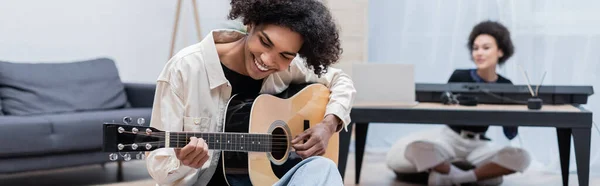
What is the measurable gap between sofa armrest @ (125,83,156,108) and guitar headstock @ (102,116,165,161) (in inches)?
115

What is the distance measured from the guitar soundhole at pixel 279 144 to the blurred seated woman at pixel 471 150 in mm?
1883

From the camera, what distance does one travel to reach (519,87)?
3.51 meters

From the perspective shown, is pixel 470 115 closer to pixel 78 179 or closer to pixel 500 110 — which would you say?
pixel 500 110

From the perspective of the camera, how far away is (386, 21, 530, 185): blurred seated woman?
3.73 metres

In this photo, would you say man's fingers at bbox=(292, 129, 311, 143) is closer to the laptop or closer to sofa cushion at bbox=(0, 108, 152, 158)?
the laptop

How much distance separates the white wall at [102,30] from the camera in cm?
448

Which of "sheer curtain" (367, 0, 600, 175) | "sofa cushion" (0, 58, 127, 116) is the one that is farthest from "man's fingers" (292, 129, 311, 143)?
"sheer curtain" (367, 0, 600, 175)

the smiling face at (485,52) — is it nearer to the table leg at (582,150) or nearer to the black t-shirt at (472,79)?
the black t-shirt at (472,79)

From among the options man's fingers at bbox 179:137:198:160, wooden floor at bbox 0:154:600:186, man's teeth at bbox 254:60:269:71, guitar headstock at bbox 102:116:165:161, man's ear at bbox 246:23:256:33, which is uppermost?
man's ear at bbox 246:23:256:33

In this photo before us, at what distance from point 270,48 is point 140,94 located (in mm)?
2863

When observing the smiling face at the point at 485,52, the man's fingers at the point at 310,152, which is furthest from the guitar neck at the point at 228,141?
the smiling face at the point at 485,52

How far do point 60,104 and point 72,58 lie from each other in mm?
749

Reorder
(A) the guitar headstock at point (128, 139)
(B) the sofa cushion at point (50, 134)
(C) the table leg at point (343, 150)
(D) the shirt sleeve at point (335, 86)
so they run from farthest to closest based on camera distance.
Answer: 1. (B) the sofa cushion at point (50, 134)
2. (C) the table leg at point (343, 150)
3. (D) the shirt sleeve at point (335, 86)
4. (A) the guitar headstock at point (128, 139)

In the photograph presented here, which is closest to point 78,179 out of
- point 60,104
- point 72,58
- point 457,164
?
point 60,104
